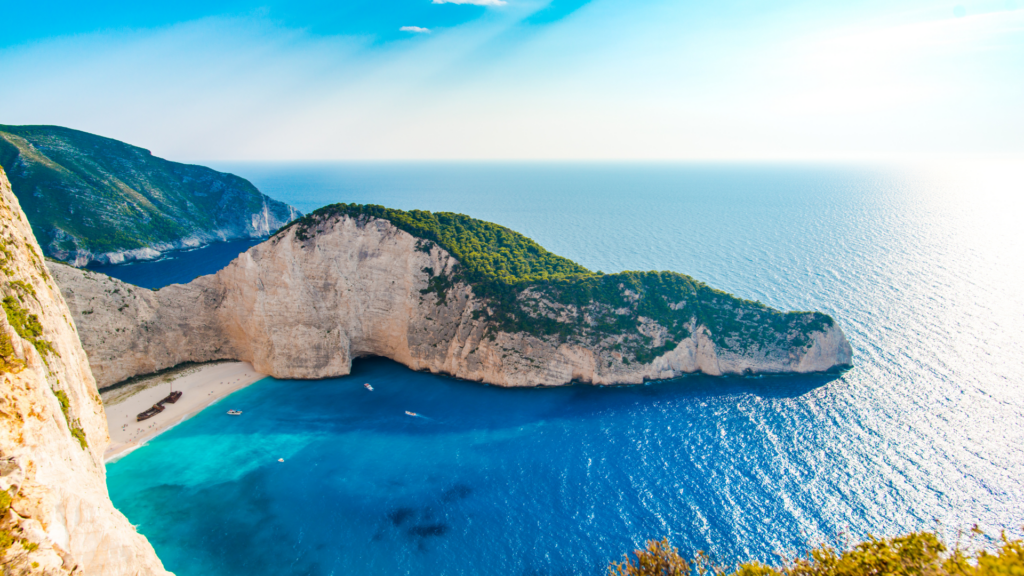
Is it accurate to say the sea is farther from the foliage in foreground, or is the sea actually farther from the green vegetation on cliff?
the foliage in foreground

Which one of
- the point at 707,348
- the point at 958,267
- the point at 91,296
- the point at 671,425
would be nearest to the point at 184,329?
the point at 91,296

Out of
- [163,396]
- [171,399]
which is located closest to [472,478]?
[171,399]

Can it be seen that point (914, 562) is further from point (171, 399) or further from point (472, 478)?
point (171, 399)

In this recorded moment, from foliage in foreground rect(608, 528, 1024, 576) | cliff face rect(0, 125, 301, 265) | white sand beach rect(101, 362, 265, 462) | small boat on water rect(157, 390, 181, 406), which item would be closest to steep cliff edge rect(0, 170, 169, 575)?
white sand beach rect(101, 362, 265, 462)

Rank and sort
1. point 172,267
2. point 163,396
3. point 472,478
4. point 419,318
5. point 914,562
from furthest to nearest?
1. point 172,267
2. point 419,318
3. point 163,396
4. point 472,478
5. point 914,562

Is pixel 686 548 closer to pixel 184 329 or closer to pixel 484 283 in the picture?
pixel 484 283

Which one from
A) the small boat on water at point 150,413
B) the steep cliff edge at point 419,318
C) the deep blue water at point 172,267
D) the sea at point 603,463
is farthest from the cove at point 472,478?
the deep blue water at point 172,267
